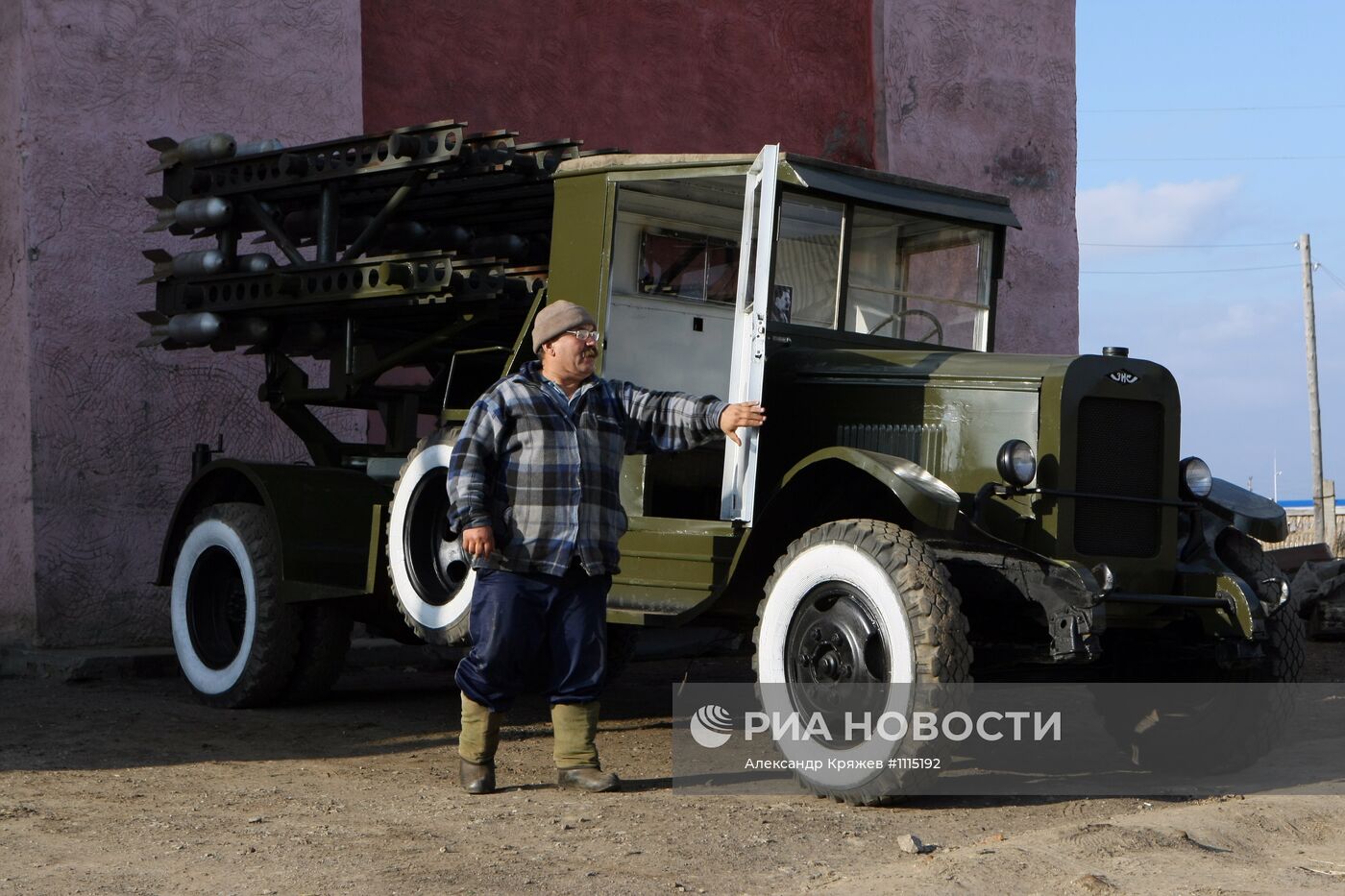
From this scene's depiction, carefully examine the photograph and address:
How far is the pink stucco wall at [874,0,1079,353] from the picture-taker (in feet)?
40.8

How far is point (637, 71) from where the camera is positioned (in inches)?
450

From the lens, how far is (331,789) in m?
5.36

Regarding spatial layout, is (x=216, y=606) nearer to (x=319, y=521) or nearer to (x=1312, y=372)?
(x=319, y=521)

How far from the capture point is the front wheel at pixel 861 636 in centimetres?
484

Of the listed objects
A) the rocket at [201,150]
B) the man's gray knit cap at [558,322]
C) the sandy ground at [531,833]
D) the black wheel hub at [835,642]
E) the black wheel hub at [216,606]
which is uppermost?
the rocket at [201,150]

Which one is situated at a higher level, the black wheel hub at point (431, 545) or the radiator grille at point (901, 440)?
the radiator grille at point (901, 440)

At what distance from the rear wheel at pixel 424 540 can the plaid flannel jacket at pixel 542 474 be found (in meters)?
1.40

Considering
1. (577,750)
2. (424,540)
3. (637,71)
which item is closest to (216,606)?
(424,540)

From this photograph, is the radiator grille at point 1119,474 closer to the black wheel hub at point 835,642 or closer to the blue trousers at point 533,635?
the black wheel hub at point 835,642

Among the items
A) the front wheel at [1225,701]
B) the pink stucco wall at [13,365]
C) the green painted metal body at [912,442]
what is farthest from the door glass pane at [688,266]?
the pink stucco wall at [13,365]

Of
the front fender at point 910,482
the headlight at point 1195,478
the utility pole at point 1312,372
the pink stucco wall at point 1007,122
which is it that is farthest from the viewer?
the utility pole at point 1312,372

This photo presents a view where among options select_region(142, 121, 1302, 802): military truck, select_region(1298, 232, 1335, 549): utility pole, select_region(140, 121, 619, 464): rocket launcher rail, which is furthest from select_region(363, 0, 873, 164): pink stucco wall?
select_region(1298, 232, 1335, 549): utility pole

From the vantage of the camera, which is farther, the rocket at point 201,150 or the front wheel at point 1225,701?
the rocket at point 201,150

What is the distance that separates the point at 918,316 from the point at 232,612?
375 cm
